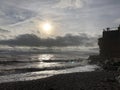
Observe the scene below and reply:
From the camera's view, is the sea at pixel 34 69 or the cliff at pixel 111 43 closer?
the sea at pixel 34 69

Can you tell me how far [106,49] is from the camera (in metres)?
56.2

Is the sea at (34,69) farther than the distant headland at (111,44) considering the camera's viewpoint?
No

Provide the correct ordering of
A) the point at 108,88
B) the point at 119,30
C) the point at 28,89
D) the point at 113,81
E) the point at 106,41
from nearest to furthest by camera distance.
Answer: the point at 108,88 → the point at 28,89 → the point at 113,81 → the point at 119,30 → the point at 106,41

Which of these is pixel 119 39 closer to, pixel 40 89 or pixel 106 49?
pixel 106 49

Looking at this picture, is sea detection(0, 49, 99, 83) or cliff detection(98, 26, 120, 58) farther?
cliff detection(98, 26, 120, 58)

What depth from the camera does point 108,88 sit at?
60.5 feet

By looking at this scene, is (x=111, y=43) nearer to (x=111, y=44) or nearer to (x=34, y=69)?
(x=111, y=44)

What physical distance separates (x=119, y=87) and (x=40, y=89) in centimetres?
624

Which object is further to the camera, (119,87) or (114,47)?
(114,47)

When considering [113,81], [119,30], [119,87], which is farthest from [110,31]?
[119,87]

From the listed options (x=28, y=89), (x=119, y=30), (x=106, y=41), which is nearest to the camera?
(x=28, y=89)

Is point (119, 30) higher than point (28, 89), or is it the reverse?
point (119, 30)

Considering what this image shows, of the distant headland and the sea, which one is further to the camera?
the distant headland

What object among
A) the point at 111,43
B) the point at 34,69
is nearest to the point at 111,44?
the point at 111,43
